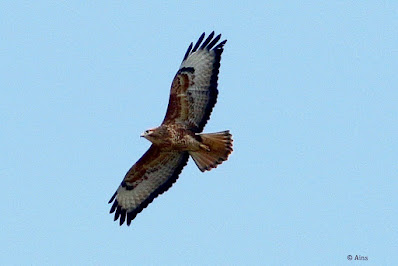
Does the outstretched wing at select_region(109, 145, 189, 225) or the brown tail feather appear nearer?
the brown tail feather

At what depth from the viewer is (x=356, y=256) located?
8805mm

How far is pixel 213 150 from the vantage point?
11094 mm

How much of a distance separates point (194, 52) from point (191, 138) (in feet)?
4.72

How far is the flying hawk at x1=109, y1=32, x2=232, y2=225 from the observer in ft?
35.7

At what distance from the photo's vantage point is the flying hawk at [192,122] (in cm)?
1087

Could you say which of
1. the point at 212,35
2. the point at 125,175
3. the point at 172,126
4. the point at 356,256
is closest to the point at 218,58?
the point at 212,35

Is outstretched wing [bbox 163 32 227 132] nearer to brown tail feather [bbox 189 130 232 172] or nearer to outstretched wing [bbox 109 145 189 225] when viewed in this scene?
brown tail feather [bbox 189 130 232 172]

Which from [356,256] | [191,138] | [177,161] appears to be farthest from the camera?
[177,161]

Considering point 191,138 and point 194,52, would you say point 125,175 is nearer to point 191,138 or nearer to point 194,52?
point 191,138

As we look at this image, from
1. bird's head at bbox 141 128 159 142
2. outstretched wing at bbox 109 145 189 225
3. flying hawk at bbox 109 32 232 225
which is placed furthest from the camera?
outstretched wing at bbox 109 145 189 225

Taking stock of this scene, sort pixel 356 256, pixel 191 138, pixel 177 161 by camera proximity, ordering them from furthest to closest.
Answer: pixel 177 161 → pixel 191 138 → pixel 356 256

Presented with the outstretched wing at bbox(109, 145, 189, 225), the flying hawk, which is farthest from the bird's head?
the outstretched wing at bbox(109, 145, 189, 225)

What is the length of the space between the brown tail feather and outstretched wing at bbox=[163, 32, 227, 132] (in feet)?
0.81

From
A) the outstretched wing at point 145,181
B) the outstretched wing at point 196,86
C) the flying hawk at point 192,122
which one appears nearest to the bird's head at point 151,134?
the flying hawk at point 192,122
